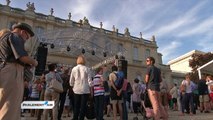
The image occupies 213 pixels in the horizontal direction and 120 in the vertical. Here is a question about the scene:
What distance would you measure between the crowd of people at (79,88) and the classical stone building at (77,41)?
9.31 m

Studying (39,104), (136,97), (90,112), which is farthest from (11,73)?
(136,97)

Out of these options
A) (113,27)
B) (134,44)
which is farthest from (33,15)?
(134,44)

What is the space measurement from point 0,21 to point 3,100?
25.1m

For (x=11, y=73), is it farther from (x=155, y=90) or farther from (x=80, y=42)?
(x=80, y=42)

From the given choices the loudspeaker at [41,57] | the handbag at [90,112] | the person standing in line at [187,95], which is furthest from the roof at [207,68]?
the loudspeaker at [41,57]

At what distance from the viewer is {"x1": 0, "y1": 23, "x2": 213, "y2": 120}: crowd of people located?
115 inches

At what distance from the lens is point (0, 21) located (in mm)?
25281

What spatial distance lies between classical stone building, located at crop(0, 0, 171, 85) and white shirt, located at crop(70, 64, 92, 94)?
38.9 ft

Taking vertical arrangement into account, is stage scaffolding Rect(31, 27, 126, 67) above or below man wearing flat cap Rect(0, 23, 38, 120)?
above

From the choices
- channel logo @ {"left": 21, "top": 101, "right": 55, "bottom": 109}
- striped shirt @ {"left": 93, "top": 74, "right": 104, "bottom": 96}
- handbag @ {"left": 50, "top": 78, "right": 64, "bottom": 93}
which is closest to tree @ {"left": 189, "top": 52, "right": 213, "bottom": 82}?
striped shirt @ {"left": 93, "top": 74, "right": 104, "bottom": 96}

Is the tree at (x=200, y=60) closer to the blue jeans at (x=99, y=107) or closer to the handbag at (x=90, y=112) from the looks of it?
the handbag at (x=90, y=112)

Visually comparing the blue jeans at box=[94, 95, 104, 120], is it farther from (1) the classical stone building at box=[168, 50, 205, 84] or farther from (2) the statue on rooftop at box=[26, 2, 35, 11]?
(1) the classical stone building at box=[168, 50, 205, 84]

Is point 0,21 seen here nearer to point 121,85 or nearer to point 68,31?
point 68,31

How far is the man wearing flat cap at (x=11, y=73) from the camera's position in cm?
285
